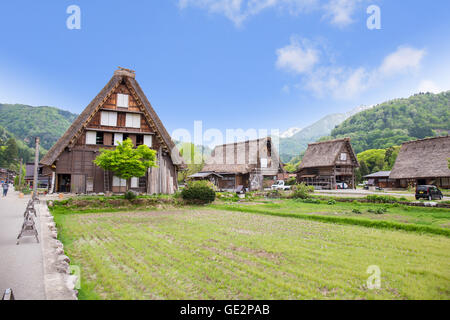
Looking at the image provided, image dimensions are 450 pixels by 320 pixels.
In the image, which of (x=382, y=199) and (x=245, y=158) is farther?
(x=245, y=158)

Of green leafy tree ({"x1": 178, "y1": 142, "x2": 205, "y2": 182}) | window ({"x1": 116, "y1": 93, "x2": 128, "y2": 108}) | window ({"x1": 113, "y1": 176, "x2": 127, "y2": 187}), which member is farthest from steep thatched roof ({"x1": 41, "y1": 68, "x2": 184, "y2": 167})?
green leafy tree ({"x1": 178, "y1": 142, "x2": 205, "y2": 182})

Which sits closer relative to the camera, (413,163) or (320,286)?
(320,286)

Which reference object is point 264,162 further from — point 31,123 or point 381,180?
point 31,123

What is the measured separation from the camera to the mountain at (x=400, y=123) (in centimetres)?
9062

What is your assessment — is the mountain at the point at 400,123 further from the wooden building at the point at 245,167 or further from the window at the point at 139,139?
the window at the point at 139,139

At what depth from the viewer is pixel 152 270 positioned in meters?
5.27

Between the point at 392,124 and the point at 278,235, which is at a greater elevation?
the point at 392,124

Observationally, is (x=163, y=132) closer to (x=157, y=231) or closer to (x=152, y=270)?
(x=157, y=231)

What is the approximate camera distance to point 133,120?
79.9 feet

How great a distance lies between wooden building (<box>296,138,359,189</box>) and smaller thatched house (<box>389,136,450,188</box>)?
8.07m

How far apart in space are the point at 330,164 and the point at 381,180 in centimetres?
1162

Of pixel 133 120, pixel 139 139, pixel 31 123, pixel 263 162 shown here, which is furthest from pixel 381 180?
pixel 31 123

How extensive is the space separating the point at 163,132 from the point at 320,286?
22.6 meters
